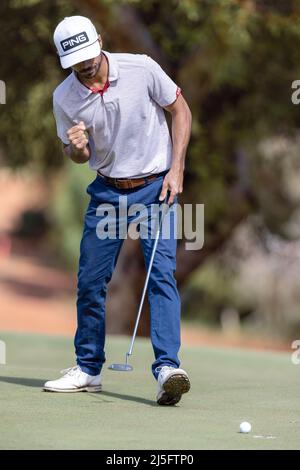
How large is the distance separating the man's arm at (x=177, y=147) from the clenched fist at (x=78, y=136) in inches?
21.4

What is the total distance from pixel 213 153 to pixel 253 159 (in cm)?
145

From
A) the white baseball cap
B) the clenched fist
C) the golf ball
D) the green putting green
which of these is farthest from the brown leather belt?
the golf ball

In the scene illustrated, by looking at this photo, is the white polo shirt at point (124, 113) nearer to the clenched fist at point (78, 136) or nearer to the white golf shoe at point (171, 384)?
the clenched fist at point (78, 136)

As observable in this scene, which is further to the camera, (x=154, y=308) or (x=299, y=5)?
(x=299, y=5)

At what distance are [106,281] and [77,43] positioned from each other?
1.50 metres

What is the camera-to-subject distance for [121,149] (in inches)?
282

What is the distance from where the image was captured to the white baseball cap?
22.3 ft

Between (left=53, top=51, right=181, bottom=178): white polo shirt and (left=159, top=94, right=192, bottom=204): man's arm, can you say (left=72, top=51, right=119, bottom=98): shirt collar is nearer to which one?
(left=53, top=51, right=181, bottom=178): white polo shirt

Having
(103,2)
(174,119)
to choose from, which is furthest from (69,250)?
(174,119)

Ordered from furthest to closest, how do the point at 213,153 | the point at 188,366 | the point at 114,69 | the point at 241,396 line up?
the point at 213,153
the point at 188,366
the point at 241,396
the point at 114,69


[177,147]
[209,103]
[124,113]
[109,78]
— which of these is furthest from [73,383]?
[209,103]

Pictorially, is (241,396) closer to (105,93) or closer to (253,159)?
(105,93)

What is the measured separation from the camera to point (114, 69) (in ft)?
23.0

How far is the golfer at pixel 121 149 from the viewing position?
6.94m
